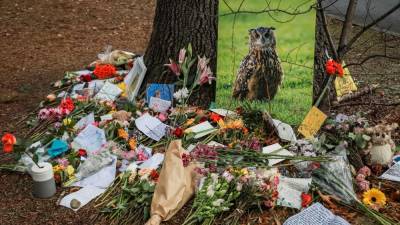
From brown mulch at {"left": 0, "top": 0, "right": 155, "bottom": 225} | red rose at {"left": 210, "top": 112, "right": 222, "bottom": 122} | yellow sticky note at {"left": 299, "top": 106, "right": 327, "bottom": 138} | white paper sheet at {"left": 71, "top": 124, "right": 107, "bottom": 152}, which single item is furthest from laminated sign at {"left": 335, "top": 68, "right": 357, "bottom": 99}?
brown mulch at {"left": 0, "top": 0, "right": 155, "bottom": 225}

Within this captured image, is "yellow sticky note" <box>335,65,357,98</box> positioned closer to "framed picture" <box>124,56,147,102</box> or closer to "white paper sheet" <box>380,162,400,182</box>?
"white paper sheet" <box>380,162,400,182</box>

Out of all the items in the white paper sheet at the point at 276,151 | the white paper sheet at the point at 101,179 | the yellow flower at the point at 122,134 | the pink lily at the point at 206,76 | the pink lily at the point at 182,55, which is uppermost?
the pink lily at the point at 182,55

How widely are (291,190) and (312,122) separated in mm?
743

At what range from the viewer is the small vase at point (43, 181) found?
3186 mm

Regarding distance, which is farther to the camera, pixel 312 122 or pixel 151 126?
pixel 151 126

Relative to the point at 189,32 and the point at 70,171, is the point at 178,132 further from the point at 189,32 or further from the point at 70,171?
the point at 189,32

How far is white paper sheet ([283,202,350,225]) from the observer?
2.92 meters

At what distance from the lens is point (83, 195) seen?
3.26m

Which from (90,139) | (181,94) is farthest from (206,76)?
(90,139)

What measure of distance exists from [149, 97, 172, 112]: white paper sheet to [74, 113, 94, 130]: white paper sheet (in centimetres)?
47

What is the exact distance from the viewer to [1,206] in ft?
10.6

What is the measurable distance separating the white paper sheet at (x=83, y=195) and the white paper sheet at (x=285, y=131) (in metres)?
1.29

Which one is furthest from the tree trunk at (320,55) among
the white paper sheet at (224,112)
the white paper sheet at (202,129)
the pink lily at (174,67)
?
the pink lily at (174,67)

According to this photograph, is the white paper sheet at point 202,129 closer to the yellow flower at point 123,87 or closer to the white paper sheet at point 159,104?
the white paper sheet at point 159,104
